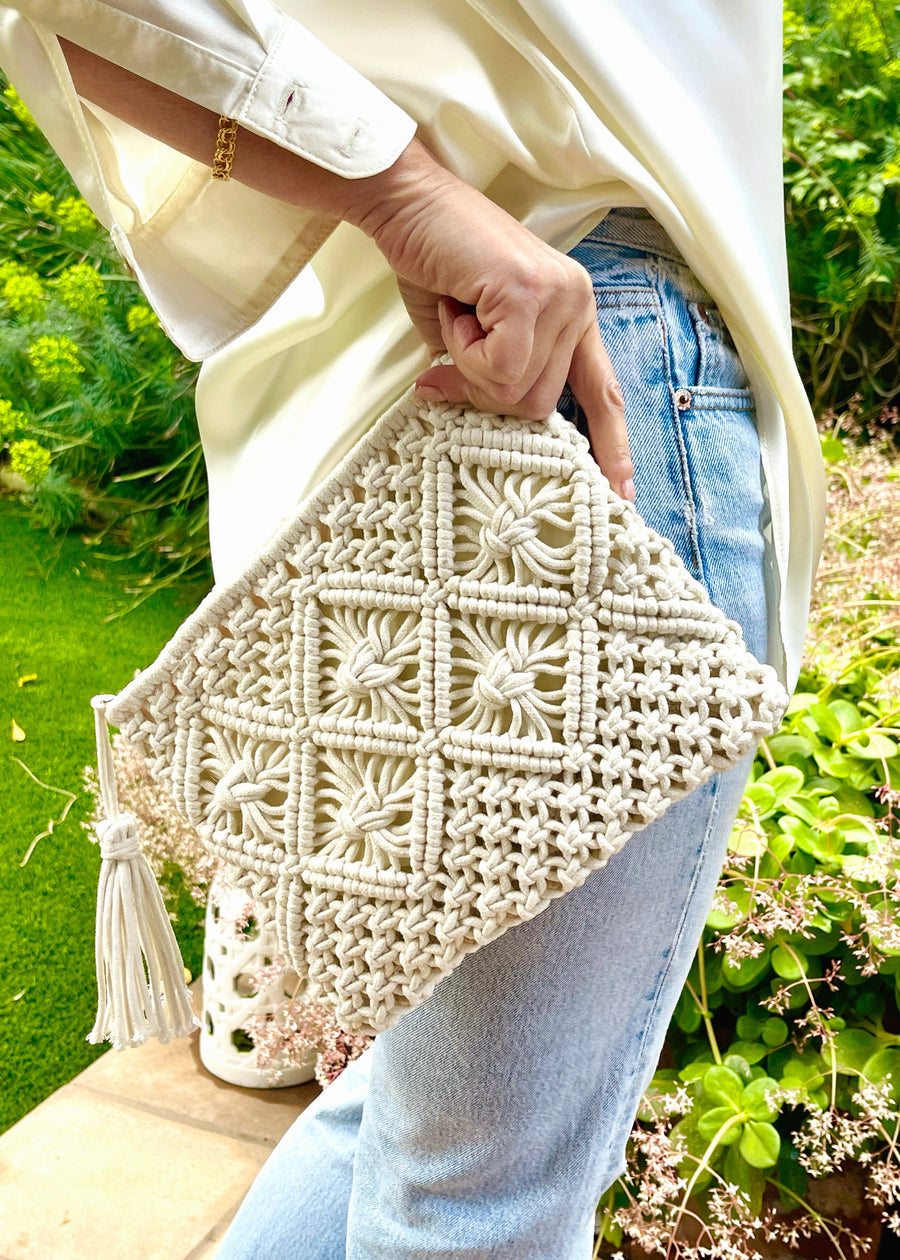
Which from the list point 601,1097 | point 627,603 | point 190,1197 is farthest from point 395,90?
A: point 190,1197

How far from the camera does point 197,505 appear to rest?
2.68m

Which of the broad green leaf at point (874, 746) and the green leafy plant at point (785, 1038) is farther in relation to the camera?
the broad green leaf at point (874, 746)

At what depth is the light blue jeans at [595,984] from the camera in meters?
0.57

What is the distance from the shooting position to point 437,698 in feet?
1.85

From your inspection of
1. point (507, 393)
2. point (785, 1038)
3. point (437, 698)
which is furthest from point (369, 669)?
point (785, 1038)

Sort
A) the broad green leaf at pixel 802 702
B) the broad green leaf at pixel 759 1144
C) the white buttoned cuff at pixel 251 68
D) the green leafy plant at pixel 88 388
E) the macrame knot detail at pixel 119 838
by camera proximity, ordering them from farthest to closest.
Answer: the green leafy plant at pixel 88 388, the broad green leaf at pixel 802 702, the broad green leaf at pixel 759 1144, the macrame knot detail at pixel 119 838, the white buttoned cuff at pixel 251 68

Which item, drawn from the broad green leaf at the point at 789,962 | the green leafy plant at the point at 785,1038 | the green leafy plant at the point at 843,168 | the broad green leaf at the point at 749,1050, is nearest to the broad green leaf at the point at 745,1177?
the green leafy plant at the point at 785,1038

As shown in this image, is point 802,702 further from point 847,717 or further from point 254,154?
point 254,154

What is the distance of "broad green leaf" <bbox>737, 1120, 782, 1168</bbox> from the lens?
115 centimetres

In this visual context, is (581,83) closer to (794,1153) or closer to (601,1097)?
(601,1097)

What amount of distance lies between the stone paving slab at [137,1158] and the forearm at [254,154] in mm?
1342

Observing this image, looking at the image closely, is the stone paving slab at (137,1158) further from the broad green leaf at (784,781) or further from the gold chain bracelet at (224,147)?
the gold chain bracelet at (224,147)

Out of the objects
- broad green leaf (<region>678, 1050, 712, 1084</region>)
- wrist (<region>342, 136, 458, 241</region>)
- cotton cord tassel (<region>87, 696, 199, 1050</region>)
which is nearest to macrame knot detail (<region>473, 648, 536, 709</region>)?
wrist (<region>342, 136, 458, 241</region>)

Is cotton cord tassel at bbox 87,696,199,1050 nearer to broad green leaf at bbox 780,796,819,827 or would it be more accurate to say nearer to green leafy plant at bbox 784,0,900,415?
broad green leaf at bbox 780,796,819,827
